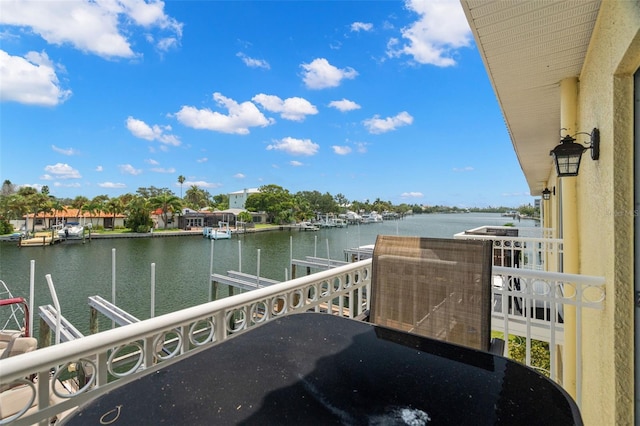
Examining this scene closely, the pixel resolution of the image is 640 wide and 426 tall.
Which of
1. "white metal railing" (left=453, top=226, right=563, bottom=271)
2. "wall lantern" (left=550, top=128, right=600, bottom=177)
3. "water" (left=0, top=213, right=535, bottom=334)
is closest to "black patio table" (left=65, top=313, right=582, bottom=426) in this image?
"wall lantern" (left=550, top=128, right=600, bottom=177)

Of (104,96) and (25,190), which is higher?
(104,96)

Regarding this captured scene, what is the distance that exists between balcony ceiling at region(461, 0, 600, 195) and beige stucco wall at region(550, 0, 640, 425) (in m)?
0.19

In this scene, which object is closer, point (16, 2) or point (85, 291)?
point (16, 2)

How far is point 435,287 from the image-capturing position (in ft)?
5.63

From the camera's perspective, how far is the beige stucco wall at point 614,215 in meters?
1.38

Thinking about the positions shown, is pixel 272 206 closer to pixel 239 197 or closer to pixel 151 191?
pixel 239 197

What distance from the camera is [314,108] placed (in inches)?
1177

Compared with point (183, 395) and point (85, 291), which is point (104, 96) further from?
point (183, 395)

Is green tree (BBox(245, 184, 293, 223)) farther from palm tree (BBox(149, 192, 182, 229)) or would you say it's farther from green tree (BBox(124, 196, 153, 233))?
green tree (BBox(124, 196, 153, 233))

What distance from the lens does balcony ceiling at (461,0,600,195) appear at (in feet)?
5.89

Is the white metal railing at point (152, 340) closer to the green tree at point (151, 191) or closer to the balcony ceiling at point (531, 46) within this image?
the balcony ceiling at point (531, 46)

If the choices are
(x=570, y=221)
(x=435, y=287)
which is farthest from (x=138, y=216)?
(x=570, y=221)

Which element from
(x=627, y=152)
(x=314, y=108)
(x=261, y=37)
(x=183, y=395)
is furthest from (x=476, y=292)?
(x=314, y=108)

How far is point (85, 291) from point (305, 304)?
49.5ft
